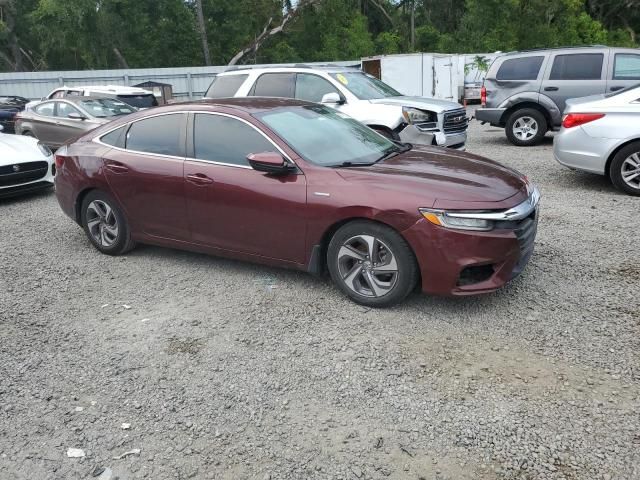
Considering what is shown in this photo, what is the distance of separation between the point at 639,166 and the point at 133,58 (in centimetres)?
3906

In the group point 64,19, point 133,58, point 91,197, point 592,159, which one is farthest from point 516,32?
point 91,197

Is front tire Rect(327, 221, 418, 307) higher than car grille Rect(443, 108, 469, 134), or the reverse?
car grille Rect(443, 108, 469, 134)

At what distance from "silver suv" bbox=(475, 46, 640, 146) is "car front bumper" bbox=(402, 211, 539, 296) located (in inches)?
312

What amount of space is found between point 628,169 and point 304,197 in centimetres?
487

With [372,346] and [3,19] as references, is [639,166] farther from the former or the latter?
[3,19]

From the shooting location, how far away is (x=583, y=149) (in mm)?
7277

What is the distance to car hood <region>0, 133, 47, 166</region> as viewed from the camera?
8.26 m

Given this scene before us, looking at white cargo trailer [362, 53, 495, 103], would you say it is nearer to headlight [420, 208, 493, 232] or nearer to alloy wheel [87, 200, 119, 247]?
alloy wheel [87, 200, 119, 247]

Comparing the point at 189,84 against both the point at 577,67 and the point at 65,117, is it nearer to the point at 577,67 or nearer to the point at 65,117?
the point at 65,117

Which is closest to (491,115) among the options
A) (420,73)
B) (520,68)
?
(520,68)

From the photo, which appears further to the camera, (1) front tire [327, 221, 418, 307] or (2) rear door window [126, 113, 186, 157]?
(2) rear door window [126, 113, 186, 157]

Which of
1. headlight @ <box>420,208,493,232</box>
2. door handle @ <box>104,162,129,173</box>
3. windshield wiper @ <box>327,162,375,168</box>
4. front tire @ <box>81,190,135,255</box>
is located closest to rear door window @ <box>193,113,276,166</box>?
windshield wiper @ <box>327,162,375,168</box>

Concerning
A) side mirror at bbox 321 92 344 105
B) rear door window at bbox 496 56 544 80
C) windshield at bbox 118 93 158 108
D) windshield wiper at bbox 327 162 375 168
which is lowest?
windshield at bbox 118 93 158 108

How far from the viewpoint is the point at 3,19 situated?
4069 centimetres
